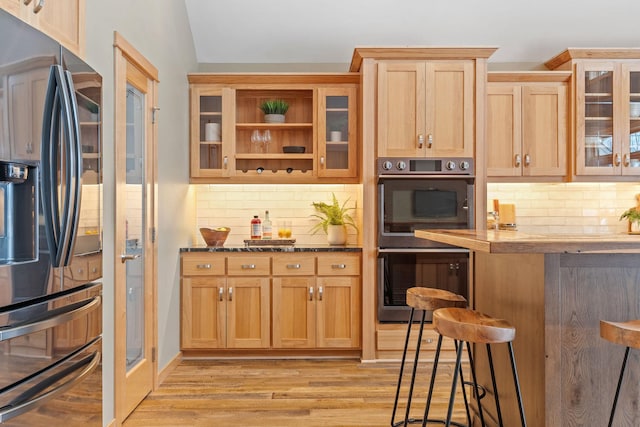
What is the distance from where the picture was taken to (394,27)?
4.52m

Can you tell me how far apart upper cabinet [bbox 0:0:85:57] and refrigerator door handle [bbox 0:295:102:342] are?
1.02m

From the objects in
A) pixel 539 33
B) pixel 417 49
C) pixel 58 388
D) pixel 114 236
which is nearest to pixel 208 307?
pixel 114 236

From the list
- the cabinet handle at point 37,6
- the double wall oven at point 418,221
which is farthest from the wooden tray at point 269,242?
the cabinet handle at point 37,6

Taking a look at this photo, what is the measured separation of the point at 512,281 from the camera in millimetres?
2258

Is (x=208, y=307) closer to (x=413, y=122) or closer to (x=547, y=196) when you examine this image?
(x=413, y=122)

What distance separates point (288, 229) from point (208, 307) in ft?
3.45

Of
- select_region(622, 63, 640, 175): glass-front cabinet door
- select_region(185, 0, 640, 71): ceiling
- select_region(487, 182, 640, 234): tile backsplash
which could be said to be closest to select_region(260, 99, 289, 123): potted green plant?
select_region(185, 0, 640, 71): ceiling

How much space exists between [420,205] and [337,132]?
3.16 feet

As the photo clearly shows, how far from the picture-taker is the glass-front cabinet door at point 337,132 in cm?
429

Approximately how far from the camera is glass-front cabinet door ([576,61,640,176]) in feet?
14.1

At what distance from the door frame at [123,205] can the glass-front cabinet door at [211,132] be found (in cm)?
97

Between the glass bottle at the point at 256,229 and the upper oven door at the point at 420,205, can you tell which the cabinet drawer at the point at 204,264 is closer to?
the glass bottle at the point at 256,229

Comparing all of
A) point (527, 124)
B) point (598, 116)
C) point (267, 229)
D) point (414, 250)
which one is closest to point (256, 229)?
point (267, 229)

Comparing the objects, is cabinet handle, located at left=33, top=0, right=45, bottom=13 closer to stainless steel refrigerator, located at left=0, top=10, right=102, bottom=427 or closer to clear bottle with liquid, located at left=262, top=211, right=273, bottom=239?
stainless steel refrigerator, located at left=0, top=10, right=102, bottom=427
